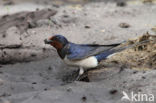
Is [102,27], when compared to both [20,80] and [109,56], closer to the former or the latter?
[109,56]

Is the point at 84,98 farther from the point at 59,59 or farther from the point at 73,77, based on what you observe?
the point at 59,59

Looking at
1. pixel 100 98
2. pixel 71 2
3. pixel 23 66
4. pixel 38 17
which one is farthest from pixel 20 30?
pixel 71 2

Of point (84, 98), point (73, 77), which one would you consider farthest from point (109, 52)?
point (84, 98)

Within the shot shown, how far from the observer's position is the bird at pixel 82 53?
20.8 ft

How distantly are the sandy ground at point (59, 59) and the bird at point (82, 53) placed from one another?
29 centimetres

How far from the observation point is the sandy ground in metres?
5.35

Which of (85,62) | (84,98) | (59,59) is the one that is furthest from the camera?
(59,59)

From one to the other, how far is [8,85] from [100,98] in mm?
1342

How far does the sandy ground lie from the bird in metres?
0.29

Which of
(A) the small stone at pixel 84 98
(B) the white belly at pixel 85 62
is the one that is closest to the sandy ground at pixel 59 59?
(A) the small stone at pixel 84 98

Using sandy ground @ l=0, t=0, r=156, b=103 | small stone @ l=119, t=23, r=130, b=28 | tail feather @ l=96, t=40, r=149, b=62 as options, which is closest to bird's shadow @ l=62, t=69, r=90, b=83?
sandy ground @ l=0, t=0, r=156, b=103

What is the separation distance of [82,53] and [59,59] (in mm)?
955

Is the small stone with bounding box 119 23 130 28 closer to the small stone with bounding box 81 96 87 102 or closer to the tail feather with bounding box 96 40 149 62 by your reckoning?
the tail feather with bounding box 96 40 149 62

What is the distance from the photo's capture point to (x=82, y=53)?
6.36m
